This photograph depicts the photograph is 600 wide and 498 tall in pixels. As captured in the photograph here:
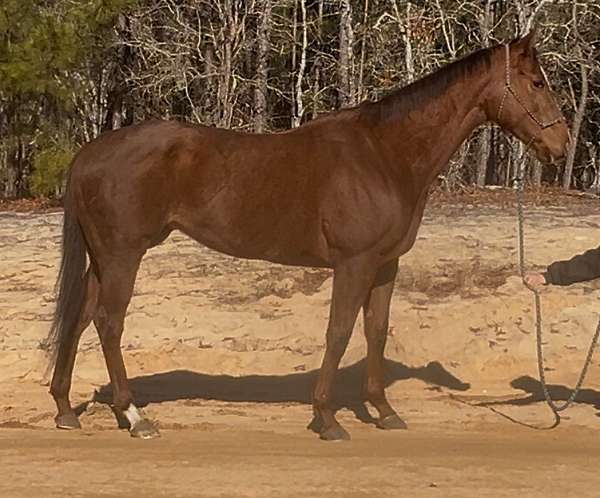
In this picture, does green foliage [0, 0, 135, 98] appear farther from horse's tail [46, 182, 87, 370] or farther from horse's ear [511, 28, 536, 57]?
horse's ear [511, 28, 536, 57]

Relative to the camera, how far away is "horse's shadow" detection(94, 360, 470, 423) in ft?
26.7

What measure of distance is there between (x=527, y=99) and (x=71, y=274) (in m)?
2.94

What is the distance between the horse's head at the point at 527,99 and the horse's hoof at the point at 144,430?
2749 millimetres

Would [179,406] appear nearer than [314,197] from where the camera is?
No

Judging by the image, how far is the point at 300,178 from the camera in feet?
22.7

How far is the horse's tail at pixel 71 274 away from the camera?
7.21 metres

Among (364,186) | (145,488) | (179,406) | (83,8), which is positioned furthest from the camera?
(83,8)

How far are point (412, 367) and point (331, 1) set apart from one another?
1611 cm

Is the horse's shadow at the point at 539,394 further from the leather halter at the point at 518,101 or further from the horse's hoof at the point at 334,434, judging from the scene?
the leather halter at the point at 518,101

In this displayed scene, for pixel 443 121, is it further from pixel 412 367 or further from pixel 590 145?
pixel 590 145

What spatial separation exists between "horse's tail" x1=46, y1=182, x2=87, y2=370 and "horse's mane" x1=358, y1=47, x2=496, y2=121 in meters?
1.88

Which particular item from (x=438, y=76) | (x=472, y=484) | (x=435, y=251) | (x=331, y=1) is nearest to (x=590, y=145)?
(x=331, y=1)

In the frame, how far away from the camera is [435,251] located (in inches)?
462

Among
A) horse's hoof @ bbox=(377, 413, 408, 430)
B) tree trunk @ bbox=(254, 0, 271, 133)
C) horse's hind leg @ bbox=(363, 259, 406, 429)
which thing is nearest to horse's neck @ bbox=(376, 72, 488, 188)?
horse's hind leg @ bbox=(363, 259, 406, 429)
